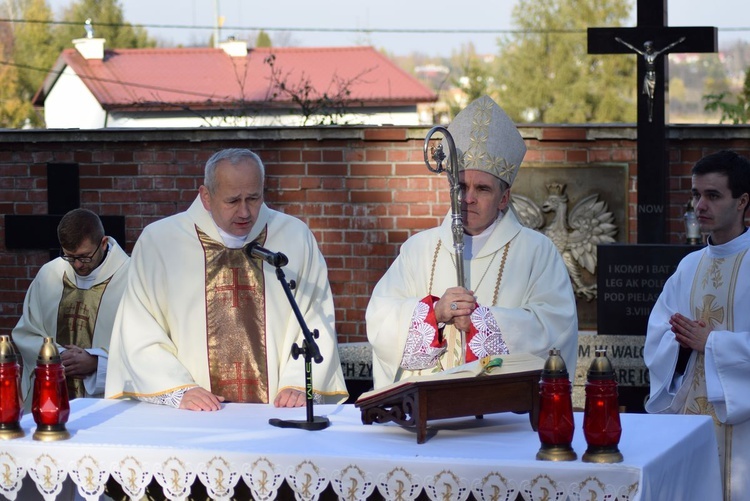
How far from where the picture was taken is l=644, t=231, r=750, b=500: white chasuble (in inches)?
194

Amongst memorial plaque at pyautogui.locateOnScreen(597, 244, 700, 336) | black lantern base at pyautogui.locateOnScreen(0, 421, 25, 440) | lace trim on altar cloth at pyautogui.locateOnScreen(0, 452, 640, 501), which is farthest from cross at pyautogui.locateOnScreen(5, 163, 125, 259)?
lace trim on altar cloth at pyautogui.locateOnScreen(0, 452, 640, 501)

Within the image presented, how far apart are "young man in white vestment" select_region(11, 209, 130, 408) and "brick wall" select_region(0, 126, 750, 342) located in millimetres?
2902

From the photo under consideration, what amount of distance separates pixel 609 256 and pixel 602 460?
4724 mm

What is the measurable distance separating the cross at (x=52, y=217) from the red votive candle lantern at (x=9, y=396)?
5.05 metres

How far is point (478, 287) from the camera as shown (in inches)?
187

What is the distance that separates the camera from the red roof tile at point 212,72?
36094 millimetres

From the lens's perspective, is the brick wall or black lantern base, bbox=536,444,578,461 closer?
black lantern base, bbox=536,444,578,461

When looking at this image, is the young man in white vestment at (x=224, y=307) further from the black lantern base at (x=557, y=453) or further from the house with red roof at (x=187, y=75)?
the house with red roof at (x=187, y=75)

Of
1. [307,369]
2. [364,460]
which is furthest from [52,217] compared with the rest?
[364,460]

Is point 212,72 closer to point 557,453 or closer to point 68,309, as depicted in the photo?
point 68,309

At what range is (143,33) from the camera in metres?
57.9

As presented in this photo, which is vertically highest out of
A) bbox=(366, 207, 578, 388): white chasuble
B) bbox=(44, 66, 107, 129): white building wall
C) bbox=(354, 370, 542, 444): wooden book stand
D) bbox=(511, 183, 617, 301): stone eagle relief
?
bbox=(44, 66, 107, 129): white building wall

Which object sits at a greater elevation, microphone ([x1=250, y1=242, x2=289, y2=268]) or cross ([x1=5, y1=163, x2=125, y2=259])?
cross ([x1=5, y1=163, x2=125, y2=259])

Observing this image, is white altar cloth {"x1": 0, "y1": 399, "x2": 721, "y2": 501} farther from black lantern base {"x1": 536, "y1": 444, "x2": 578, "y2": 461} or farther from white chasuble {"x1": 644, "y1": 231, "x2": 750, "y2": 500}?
white chasuble {"x1": 644, "y1": 231, "x2": 750, "y2": 500}
